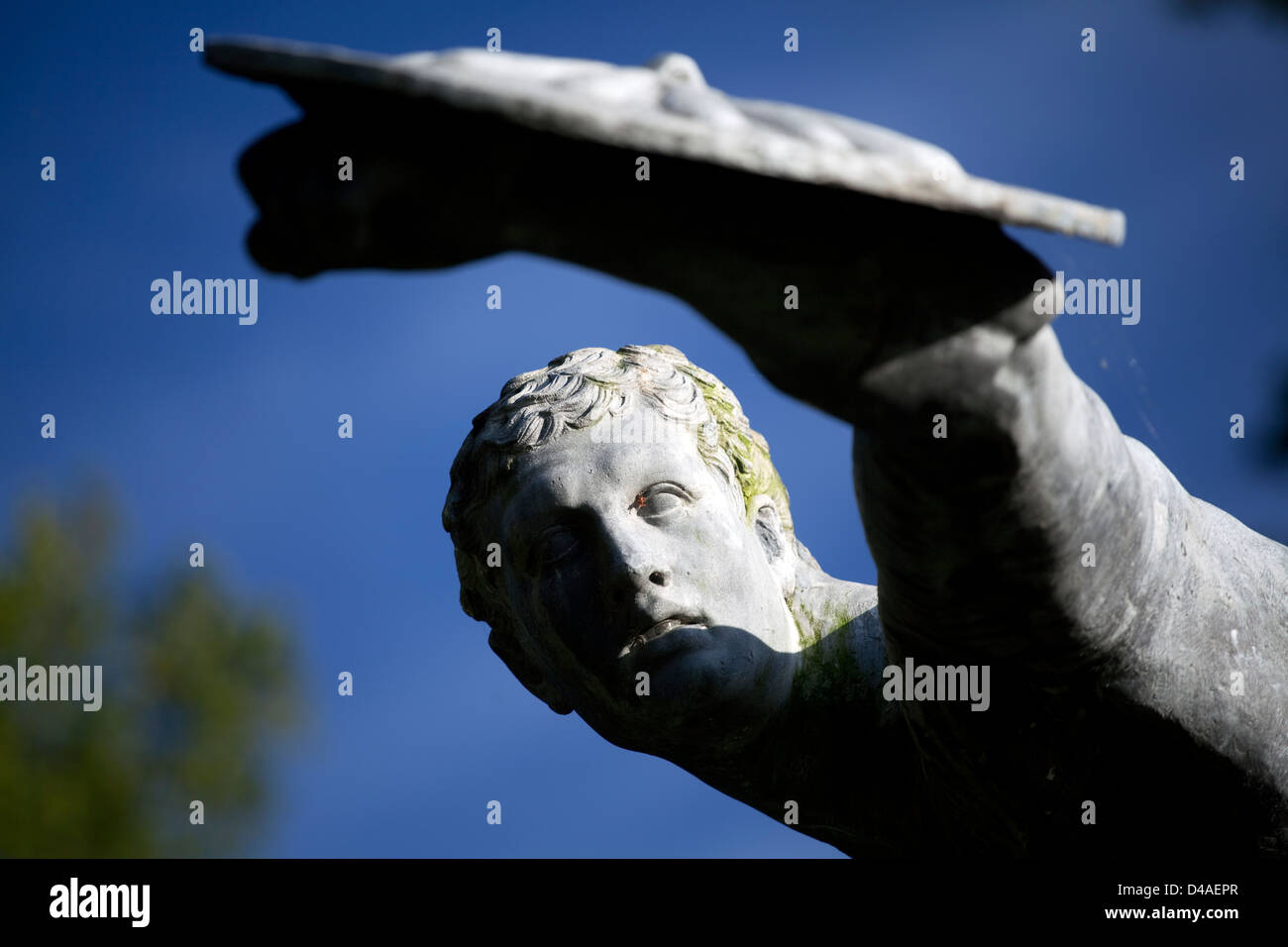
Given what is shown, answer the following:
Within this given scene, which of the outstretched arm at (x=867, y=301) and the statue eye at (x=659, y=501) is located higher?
the outstretched arm at (x=867, y=301)

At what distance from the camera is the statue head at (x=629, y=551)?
4.00 m

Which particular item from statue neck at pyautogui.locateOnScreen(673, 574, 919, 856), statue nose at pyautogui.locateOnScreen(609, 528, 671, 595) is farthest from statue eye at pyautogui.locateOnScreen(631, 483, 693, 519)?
statue neck at pyautogui.locateOnScreen(673, 574, 919, 856)

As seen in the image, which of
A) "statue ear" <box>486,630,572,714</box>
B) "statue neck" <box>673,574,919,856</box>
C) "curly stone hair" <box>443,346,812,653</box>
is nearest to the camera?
"statue neck" <box>673,574,919,856</box>

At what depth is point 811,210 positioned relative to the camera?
2.31 meters

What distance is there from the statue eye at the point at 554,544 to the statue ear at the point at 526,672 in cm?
41

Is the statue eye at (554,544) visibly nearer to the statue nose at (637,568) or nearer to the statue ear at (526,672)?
the statue nose at (637,568)

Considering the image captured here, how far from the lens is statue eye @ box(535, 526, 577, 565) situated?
13.8 feet

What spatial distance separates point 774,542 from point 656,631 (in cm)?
74

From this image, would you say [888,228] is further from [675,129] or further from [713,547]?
[713,547]

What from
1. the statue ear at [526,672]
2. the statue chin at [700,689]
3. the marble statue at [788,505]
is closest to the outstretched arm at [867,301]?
the marble statue at [788,505]

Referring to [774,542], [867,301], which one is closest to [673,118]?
[867,301]

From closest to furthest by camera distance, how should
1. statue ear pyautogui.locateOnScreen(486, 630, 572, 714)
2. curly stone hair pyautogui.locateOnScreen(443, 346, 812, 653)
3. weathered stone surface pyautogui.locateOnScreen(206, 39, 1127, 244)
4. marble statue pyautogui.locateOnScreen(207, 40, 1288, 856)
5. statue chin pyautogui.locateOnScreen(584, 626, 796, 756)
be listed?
weathered stone surface pyautogui.locateOnScreen(206, 39, 1127, 244) < marble statue pyautogui.locateOnScreen(207, 40, 1288, 856) < statue chin pyautogui.locateOnScreen(584, 626, 796, 756) < curly stone hair pyautogui.locateOnScreen(443, 346, 812, 653) < statue ear pyautogui.locateOnScreen(486, 630, 572, 714)

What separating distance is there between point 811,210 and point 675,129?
0.99 feet

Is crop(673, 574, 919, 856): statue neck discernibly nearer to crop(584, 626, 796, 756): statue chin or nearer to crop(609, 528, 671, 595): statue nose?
crop(584, 626, 796, 756): statue chin
